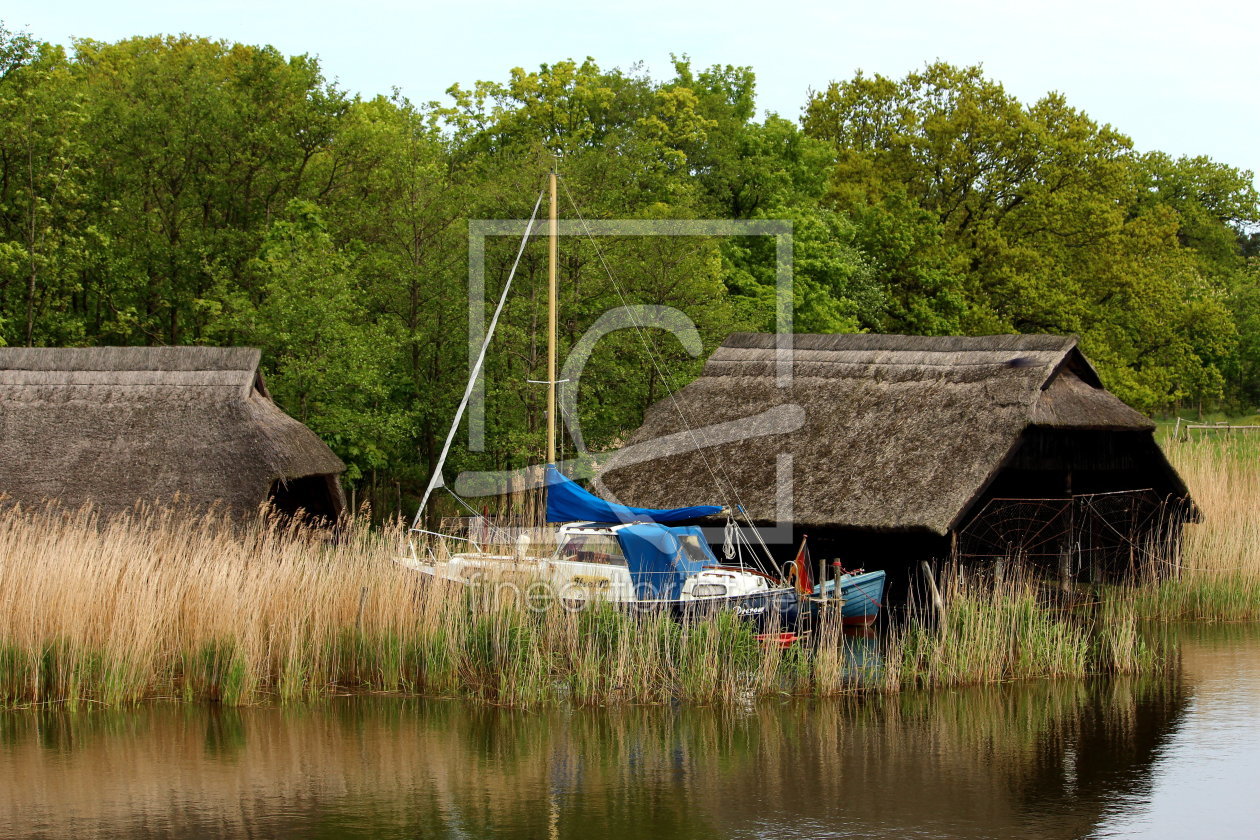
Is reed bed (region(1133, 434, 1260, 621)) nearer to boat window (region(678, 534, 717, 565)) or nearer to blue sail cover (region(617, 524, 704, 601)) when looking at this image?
boat window (region(678, 534, 717, 565))

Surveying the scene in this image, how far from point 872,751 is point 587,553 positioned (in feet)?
A: 16.4

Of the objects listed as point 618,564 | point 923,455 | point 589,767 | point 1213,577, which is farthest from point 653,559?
point 1213,577

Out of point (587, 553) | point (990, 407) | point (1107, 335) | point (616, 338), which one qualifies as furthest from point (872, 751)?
point (1107, 335)

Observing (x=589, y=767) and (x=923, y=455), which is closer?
(x=589, y=767)

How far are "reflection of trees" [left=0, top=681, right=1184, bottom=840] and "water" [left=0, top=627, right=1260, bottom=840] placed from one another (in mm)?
27

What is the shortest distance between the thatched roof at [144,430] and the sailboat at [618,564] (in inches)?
168

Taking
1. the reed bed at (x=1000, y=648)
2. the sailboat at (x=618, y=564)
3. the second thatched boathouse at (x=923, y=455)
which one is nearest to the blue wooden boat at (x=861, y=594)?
the second thatched boathouse at (x=923, y=455)

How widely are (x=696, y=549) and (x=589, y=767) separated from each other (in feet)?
18.9

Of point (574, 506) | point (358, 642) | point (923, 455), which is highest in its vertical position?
point (923, 455)

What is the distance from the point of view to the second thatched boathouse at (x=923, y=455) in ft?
59.3

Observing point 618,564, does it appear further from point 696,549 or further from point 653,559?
point 696,549

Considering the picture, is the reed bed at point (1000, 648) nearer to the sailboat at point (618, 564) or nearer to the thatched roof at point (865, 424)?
the sailboat at point (618, 564)

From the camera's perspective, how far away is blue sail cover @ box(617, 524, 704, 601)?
48.8 feet

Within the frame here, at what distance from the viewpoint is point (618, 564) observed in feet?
50.7
